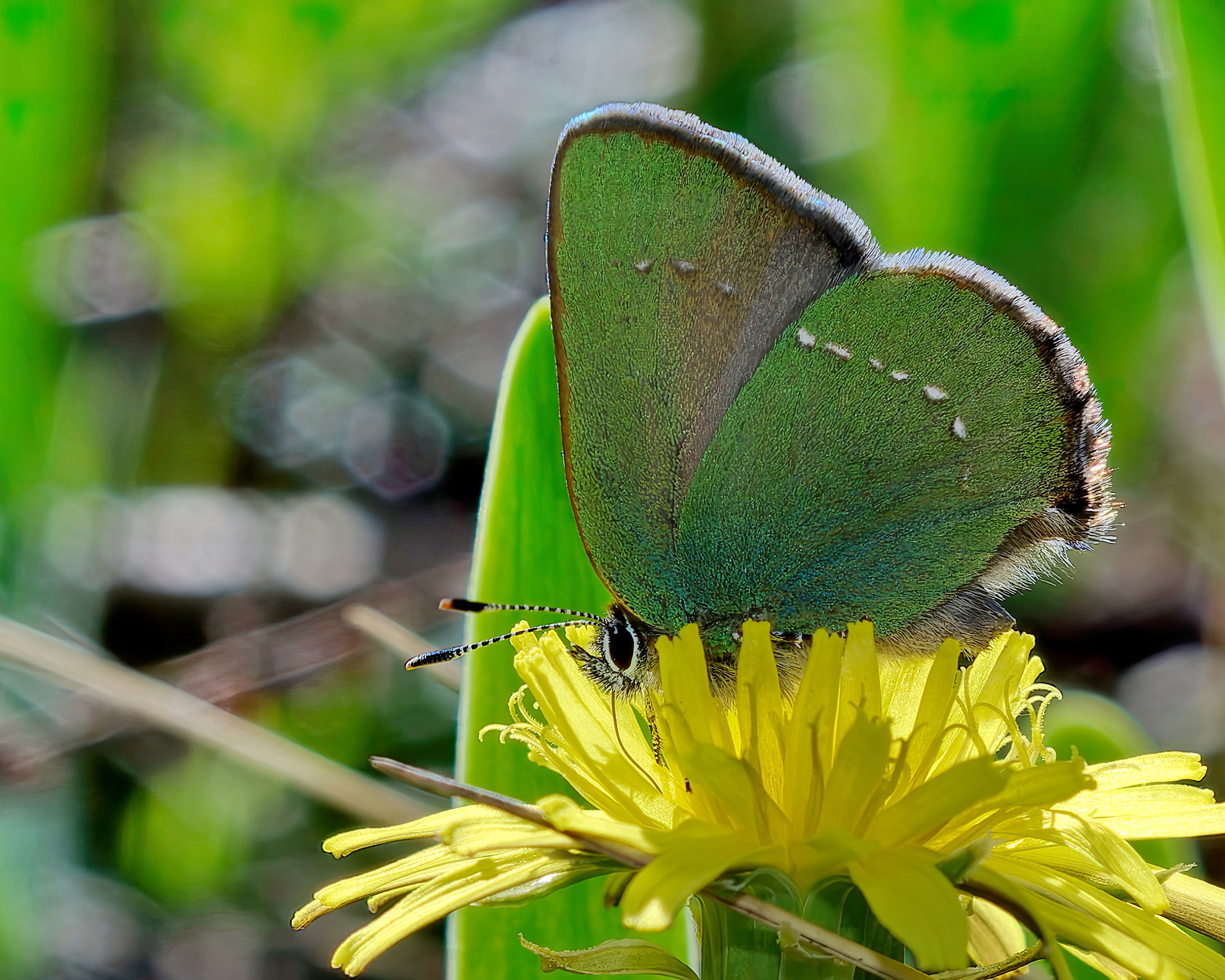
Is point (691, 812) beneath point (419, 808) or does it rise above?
beneath

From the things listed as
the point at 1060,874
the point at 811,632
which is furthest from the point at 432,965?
the point at 1060,874

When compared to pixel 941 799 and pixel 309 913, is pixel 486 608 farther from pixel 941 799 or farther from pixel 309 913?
pixel 941 799

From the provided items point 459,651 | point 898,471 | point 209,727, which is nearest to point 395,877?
point 459,651

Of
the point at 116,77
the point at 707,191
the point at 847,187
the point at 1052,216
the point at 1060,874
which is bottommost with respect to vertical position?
the point at 1060,874

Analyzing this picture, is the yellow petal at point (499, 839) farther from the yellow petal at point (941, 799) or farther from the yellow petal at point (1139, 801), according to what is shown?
the yellow petal at point (1139, 801)

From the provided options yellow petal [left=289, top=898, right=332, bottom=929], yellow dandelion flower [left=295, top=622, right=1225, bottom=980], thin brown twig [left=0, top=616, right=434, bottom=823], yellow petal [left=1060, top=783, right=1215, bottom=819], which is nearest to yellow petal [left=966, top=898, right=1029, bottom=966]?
yellow dandelion flower [left=295, top=622, right=1225, bottom=980]

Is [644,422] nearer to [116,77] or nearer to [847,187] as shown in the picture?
[847,187]

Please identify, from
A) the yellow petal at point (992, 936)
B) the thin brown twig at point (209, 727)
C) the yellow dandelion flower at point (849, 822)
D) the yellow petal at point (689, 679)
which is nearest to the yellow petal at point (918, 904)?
the yellow dandelion flower at point (849, 822)

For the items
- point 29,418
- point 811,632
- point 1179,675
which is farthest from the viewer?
point 1179,675

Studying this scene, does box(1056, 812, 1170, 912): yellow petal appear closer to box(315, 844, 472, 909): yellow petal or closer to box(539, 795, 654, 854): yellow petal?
box(539, 795, 654, 854): yellow petal
